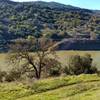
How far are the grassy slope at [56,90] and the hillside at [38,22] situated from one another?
75.4m

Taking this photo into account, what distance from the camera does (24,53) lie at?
3716cm

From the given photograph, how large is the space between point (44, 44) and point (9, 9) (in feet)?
350

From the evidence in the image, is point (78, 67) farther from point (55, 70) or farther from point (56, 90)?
point (56, 90)

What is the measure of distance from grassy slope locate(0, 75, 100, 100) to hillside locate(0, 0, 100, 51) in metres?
75.4

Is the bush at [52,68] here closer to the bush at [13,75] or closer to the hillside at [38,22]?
the bush at [13,75]

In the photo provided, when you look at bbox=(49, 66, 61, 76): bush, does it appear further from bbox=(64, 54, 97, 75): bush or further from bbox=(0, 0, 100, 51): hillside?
bbox=(0, 0, 100, 51): hillside

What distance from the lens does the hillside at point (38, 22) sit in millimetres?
103338

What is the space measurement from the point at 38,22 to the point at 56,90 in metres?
110

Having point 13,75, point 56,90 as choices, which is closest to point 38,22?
point 13,75

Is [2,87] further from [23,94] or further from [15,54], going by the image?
[15,54]

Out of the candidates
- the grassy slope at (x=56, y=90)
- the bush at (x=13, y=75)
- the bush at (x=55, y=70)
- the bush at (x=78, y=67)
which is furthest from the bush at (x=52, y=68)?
the grassy slope at (x=56, y=90)

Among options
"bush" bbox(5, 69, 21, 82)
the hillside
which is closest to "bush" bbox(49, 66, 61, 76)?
"bush" bbox(5, 69, 21, 82)

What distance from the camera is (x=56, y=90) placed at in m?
19.0

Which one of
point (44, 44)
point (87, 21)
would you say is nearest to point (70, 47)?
point (44, 44)
